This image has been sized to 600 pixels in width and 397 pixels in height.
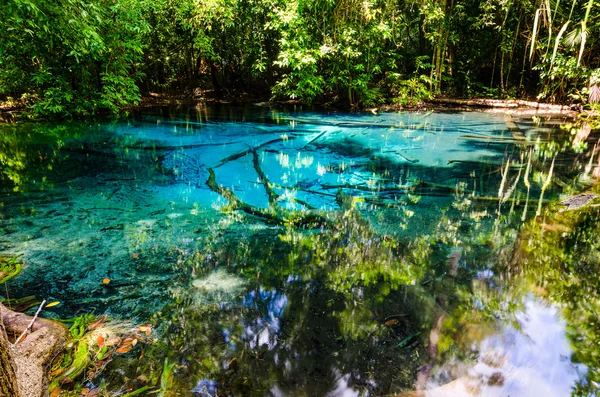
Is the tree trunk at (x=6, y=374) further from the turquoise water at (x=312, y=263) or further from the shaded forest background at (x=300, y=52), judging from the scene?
the shaded forest background at (x=300, y=52)

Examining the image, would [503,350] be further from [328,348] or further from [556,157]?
[556,157]

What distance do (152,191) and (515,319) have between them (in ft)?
13.2

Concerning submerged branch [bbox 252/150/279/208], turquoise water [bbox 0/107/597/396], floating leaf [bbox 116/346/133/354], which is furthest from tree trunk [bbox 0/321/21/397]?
submerged branch [bbox 252/150/279/208]

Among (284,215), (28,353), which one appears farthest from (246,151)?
(28,353)

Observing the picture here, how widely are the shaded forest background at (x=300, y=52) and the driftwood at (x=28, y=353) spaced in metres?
6.13

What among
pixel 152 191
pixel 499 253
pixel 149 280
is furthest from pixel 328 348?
pixel 152 191

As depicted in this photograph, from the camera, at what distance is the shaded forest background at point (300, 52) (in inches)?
338

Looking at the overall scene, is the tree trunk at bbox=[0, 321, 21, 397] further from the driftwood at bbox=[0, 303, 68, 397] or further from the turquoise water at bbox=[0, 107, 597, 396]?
the turquoise water at bbox=[0, 107, 597, 396]

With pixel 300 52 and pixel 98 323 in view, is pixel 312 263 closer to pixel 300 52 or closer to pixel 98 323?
pixel 98 323

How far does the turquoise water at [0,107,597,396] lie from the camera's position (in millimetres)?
1830

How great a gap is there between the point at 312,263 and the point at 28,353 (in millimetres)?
1829

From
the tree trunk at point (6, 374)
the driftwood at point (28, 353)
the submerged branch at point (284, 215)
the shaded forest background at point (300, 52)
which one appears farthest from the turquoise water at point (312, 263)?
the shaded forest background at point (300, 52)

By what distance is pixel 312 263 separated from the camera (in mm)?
2814

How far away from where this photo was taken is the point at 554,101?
10.3 meters
